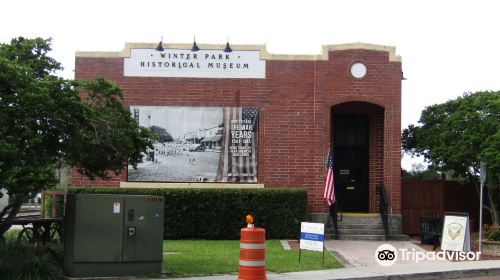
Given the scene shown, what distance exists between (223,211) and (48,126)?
33.5 ft

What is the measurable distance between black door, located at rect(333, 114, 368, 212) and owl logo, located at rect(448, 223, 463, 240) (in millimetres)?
6298

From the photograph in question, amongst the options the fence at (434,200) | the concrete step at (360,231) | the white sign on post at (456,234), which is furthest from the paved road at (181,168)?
the white sign on post at (456,234)

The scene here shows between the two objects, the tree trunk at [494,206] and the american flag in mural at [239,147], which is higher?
the american flag in mural at [239,147]

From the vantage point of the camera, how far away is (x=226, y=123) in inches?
856

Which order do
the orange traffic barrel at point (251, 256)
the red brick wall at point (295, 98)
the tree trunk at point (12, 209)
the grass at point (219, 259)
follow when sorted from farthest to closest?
the red brick wall at point (295, 98)
the grass at point (219, 259)
the tree trunk at point (12, 209)
the orange traffic barrel at point (251, 256)

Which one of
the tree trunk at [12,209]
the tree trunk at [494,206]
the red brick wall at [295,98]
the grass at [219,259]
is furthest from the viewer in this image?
the red brick wall at [295,98]

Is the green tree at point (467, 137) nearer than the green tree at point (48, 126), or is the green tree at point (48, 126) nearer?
the green tree at point (48, 126)

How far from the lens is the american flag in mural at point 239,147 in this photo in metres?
21.6

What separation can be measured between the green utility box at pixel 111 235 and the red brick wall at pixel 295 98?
388 inches

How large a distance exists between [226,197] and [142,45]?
6.07 meters

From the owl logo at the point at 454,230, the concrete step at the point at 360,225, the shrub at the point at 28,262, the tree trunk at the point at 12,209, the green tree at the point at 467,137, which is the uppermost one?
the green tree at the point at 467,137

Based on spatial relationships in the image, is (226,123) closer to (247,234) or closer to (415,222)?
(415,222)

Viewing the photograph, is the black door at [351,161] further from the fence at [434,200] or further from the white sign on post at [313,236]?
the white sign on post at [313,236]

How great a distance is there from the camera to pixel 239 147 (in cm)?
2162
